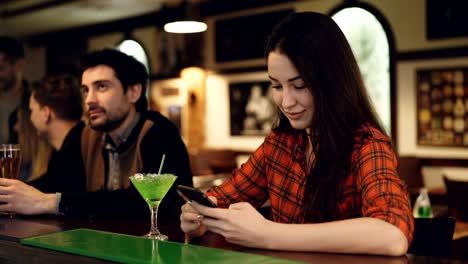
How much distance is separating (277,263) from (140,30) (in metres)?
9.91

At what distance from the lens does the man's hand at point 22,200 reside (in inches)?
89.8

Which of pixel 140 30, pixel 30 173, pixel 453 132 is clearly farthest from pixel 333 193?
pixel 140 30

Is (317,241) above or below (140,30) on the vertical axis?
below

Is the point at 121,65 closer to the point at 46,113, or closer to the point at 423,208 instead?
the point at 46,113

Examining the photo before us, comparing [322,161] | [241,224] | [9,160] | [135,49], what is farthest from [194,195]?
[135,49]

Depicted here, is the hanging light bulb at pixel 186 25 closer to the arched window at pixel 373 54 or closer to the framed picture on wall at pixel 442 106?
the arched window at pixel 373 54

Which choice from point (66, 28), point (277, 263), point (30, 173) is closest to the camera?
point (277, 263)

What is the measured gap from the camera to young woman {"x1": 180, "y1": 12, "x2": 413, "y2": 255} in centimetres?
156

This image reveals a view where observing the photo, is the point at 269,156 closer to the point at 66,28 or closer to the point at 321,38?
the point at 321,38

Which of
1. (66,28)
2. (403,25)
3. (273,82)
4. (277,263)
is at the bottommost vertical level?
(277,263)

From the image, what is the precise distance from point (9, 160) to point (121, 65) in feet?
2.60

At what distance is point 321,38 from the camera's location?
70.2 inches

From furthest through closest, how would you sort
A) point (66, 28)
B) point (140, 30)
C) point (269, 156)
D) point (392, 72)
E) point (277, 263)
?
point (66, 28)
point (140, 30)
point (392, 72)
point (269, 156)
point (277, 263)

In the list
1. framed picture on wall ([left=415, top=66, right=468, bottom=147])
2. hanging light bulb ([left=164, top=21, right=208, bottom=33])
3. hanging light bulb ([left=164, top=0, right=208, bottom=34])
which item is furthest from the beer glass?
framed picture on wall ([left=415, top=66, right=468, bottom=147])
